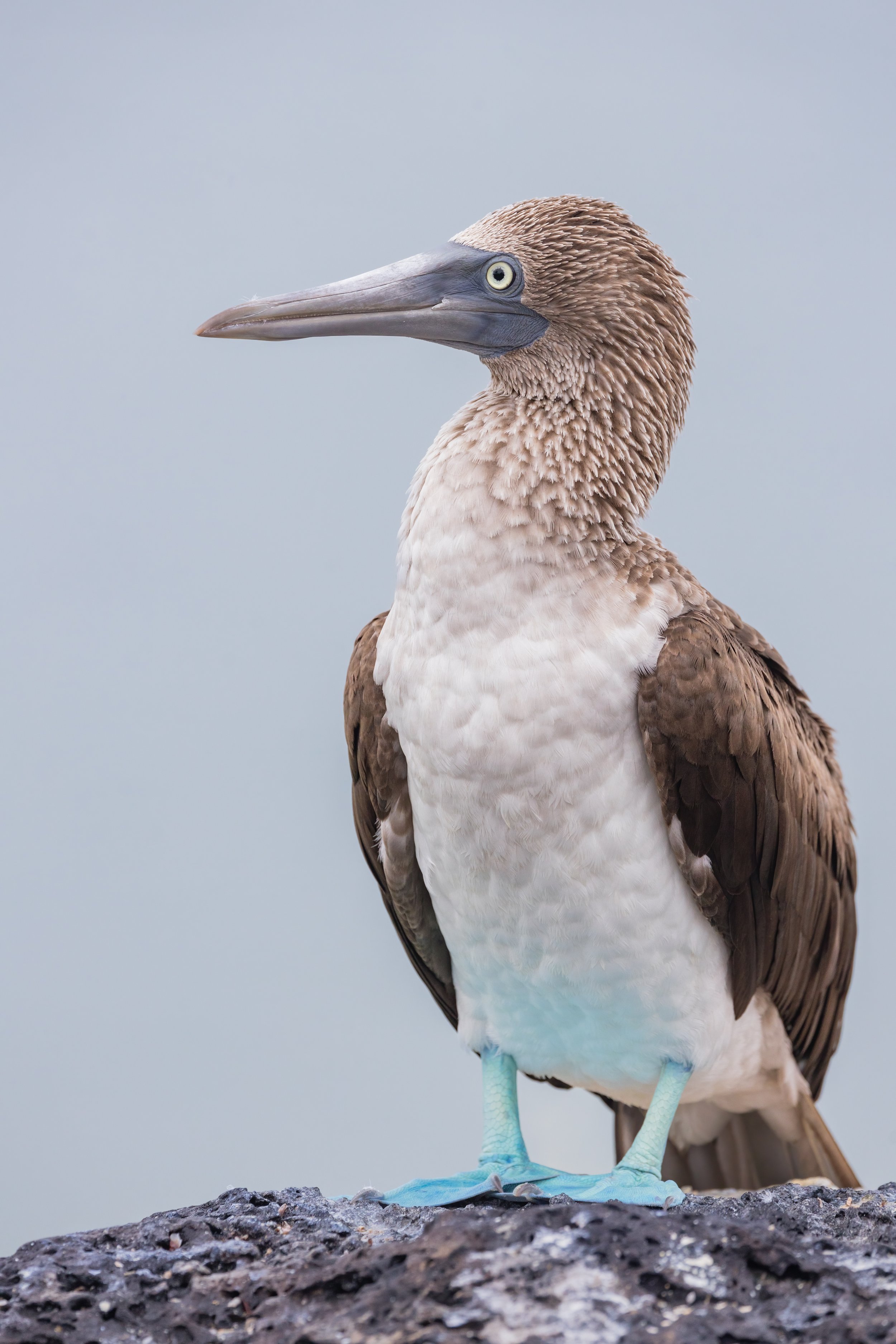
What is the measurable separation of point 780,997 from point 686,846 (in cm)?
79

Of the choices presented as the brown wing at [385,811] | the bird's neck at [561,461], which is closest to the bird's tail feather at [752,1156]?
the brown wing at [385,811]

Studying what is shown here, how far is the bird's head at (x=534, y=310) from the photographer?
333cm

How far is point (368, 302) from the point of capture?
3359 millimetres

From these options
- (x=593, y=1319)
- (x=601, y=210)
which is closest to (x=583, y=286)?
(x=601, y=210)

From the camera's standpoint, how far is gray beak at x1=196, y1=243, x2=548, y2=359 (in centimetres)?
330

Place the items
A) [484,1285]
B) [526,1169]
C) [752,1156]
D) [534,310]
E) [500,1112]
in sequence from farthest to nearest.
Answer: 1. [752,1156]
2. [500,1112]
3. [526,1169]
4. [534,310]
5. [484,1285]

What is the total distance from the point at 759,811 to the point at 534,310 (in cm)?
140

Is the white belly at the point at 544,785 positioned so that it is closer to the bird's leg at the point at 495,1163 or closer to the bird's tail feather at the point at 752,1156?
the bird's leg at the point at 495,1163

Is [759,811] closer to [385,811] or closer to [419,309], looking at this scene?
[385,811]

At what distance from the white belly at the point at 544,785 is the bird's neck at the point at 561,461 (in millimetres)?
99

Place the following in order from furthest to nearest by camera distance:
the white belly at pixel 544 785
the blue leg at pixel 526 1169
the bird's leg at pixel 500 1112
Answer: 1. the bird's leg at pixel 500 1112
2. the blue leg at pixel 526 1169
3. the white belly at pixel 544 785

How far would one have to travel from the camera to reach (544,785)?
317cm

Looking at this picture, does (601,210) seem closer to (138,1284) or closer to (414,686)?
(414,686)

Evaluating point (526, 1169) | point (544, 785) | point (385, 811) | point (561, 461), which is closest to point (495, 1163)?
point (526, 1169)
